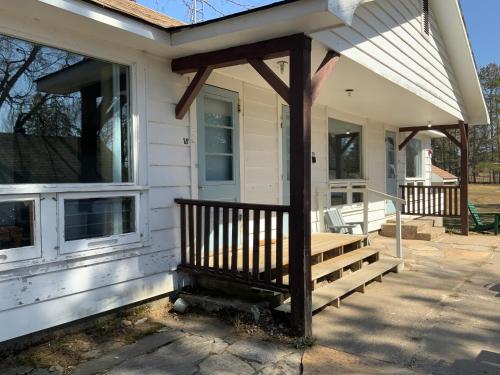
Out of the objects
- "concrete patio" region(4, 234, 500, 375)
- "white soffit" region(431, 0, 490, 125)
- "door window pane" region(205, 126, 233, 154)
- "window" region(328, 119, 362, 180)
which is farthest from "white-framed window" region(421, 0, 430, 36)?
"concrete patio" region(4, 234, 500, 375)

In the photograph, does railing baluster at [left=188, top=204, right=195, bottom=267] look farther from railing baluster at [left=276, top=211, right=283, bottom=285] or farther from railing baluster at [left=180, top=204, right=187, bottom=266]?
railing baluster at [left=276, top=211, right=283, bottom=285]

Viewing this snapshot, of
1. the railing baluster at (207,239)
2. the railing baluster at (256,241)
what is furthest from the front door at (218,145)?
the railing baluster at (256,241)

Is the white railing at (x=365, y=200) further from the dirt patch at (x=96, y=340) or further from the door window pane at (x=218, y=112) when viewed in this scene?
the dirt patch at (x=96, y=340)

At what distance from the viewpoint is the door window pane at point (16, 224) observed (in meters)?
2.95

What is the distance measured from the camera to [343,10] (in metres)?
3.20

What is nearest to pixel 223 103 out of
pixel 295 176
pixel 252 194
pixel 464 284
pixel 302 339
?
pixel 252 194

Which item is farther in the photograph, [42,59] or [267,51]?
[267,51]

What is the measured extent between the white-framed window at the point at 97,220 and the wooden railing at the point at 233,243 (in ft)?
1.77

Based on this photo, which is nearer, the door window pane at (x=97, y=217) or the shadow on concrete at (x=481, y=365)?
the shadow on concrete at (x=481, y=365)

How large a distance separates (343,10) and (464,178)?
7.67 m

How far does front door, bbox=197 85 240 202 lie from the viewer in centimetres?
468

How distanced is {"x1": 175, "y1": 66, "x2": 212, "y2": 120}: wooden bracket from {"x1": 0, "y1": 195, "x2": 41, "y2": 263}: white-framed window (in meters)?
1.63

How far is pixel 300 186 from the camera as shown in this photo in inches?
132

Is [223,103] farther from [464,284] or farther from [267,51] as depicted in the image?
[464,284]
